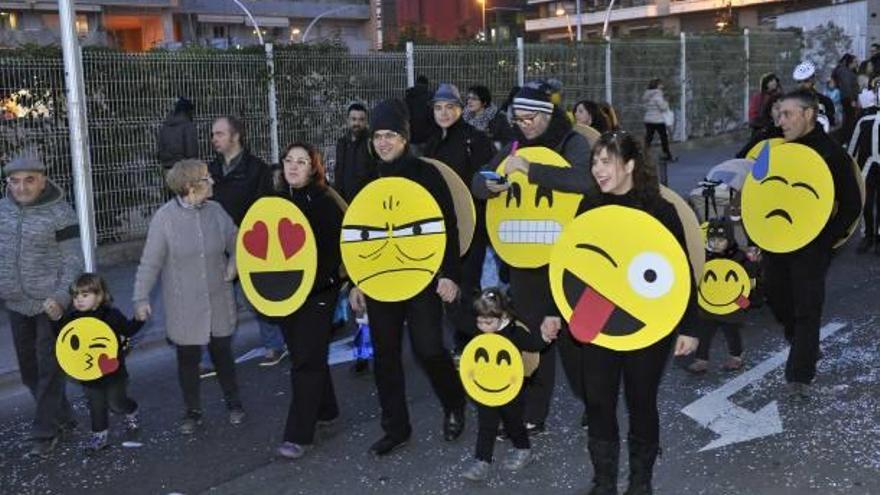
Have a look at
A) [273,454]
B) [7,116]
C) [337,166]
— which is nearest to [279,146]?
[7,116]

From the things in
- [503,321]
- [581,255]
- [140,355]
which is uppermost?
[581,255]

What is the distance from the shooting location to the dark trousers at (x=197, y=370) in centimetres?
536

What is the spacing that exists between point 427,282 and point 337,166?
3.23 m

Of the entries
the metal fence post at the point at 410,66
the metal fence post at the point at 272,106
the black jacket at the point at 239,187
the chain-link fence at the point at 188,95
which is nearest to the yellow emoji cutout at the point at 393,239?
the black jacket at the point at 239,187

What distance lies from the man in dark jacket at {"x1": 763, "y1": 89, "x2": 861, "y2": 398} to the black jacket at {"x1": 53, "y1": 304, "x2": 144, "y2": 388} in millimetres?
3673

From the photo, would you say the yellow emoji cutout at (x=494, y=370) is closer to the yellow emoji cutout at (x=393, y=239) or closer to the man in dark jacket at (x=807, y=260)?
the yellow emoji cutout at (x=393, y=239)

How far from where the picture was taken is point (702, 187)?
324 inches

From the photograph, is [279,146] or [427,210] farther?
[279,146]

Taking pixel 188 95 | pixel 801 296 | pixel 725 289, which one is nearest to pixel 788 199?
pixel 801 296

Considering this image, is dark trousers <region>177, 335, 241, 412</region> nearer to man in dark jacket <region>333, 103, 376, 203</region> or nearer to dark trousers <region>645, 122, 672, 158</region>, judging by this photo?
man in dark jacket <region>333, 103, 376, 203</region>

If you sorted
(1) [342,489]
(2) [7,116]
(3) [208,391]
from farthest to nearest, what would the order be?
(2) [7,116] < (3) [208,391] < (1) [342,489]

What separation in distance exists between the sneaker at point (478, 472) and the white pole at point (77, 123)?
4.27 meters

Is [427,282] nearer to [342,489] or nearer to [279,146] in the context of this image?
[342,489]

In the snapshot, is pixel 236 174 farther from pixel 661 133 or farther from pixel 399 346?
pixel 661 133
